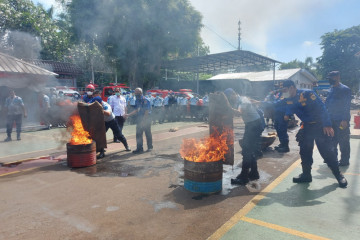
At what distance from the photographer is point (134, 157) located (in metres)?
7.02

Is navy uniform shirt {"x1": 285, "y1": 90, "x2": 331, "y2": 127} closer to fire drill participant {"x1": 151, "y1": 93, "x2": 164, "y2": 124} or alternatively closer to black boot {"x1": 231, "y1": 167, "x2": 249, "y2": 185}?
black boot {"x1": 231, "y1": 167, "x2": 249, "y2": 185}

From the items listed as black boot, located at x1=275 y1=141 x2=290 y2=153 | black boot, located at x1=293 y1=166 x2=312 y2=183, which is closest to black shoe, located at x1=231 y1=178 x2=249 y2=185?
black boot, located at x1=293 y1=166 x2=312 y2=183

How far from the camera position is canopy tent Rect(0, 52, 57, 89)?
10.5 m

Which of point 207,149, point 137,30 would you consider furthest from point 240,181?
point 137,30

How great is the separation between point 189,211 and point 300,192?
206cm

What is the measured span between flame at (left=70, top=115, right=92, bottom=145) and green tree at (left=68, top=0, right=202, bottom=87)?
1268 cm

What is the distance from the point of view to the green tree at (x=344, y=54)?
32.4 metres

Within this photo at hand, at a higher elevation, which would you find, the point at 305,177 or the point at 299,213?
the point at 305,177

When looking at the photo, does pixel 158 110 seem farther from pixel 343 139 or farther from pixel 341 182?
pixel 341 182

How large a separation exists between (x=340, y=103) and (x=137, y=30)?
18257 millimetres

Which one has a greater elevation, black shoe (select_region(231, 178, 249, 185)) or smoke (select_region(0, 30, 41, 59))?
smoke (select_region(0, 30, 41, 59))

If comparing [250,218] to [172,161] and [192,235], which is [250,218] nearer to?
[192,235]

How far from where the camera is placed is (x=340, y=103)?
17.2 feet

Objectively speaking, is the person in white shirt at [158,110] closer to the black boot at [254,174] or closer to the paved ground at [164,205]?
the paved ground at [164,205]
